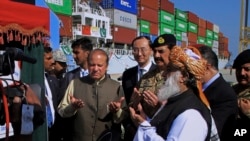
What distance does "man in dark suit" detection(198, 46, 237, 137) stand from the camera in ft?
8.00

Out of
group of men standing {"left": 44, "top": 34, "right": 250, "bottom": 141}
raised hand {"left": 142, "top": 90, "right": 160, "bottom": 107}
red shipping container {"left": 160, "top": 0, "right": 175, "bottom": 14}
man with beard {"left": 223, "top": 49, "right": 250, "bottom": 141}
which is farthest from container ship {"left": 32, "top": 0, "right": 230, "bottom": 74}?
raised hand {"left": 142, "top": 90, "right": 160, "bottom": 107}

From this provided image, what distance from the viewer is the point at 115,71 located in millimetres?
33656

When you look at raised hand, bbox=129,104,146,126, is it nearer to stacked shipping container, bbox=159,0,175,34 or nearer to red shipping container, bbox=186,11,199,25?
stacked shipping container, bbox=159,0,175,34

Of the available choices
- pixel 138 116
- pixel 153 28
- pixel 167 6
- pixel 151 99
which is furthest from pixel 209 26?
pixel 138 116

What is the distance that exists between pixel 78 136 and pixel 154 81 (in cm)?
88

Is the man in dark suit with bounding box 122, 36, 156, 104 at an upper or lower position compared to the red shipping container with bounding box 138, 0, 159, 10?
lower

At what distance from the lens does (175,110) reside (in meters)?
1.73

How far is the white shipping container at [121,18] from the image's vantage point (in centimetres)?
4356

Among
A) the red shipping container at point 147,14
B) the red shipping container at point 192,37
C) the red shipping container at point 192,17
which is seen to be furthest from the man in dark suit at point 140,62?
the red shipping container at point 192,17

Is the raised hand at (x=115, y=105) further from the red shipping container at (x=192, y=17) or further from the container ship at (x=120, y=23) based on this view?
the red shipping container at (x=192, y=17)

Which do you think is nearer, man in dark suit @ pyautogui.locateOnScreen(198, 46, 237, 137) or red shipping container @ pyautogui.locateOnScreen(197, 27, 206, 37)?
man in dark suit @ pyautogui.locateOnScreen(198, 46, 237, 137)

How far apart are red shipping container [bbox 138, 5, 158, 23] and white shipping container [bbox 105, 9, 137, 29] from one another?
2.49 m

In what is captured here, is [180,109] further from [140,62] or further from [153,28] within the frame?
[153,28]

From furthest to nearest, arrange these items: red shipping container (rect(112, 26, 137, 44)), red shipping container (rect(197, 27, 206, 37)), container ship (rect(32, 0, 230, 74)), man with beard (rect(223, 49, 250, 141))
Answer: red shipping container (rect(197, 27, 206, 37)) → red shipping container (rect(112, 26, 137, 44)) → container ship (rect(32, 0, 230, 74)) → man with beard (rect(223, 49, 250, 141))
